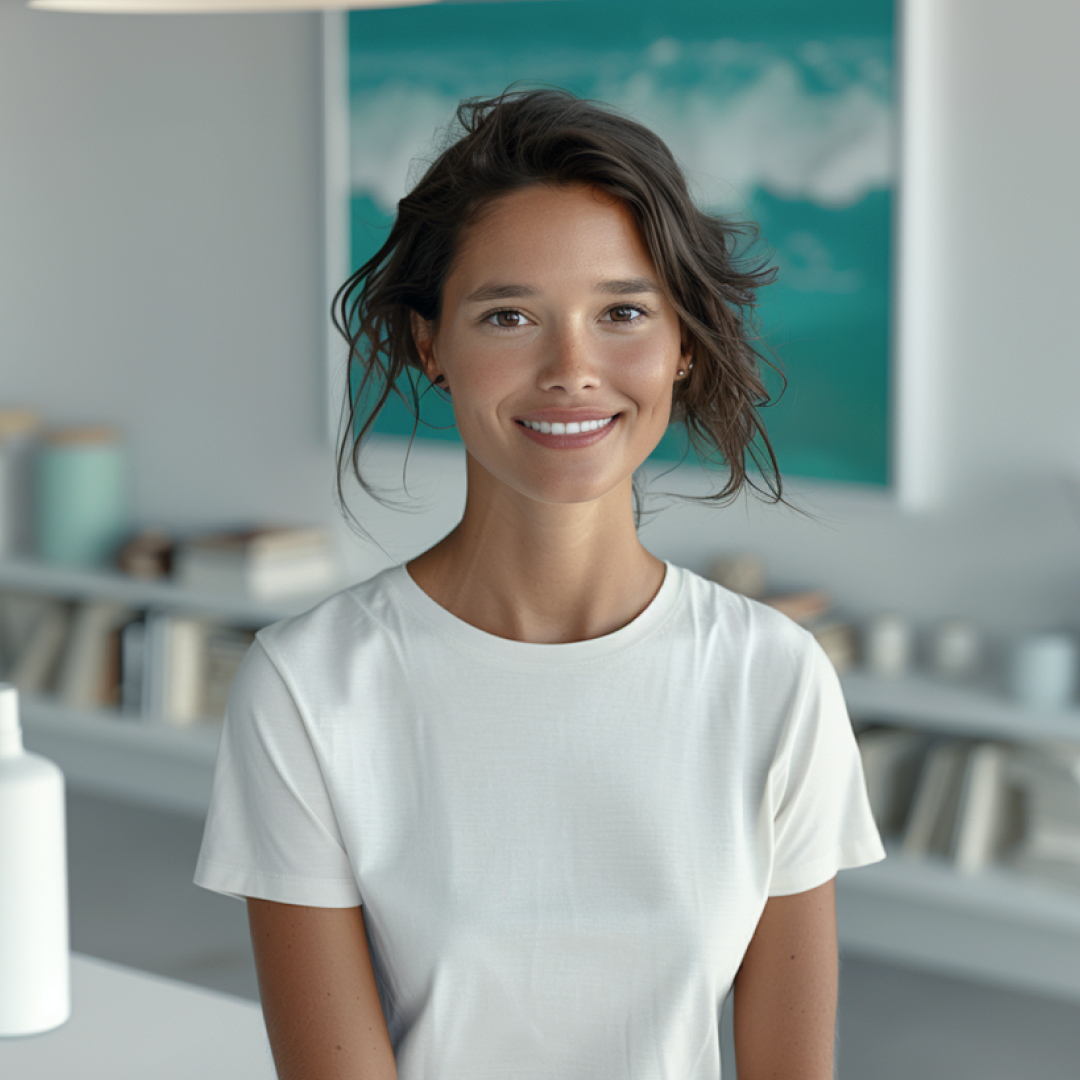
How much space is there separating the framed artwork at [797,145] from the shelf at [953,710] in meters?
0.37

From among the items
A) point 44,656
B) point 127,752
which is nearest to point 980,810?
point 127,752

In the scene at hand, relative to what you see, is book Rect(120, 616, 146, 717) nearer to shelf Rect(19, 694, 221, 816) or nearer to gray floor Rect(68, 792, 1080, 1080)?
shelf Rect(19, 694, 221, 816)

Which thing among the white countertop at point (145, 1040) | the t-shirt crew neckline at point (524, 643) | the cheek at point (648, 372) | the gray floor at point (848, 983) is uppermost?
the cheek at point (648, 372)

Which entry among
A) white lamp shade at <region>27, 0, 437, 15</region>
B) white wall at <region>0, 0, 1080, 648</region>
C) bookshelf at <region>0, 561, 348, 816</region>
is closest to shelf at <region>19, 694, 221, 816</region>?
bookshelf at <region>0, 561, 348, 816</region>

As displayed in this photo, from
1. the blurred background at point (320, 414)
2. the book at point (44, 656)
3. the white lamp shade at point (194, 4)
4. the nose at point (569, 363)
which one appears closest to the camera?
the nose at point (569, 363)

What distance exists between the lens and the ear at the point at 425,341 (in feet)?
3.46

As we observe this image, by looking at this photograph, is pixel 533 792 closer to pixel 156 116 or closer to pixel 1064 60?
pixel 1064 60

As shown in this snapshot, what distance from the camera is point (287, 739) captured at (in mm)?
976

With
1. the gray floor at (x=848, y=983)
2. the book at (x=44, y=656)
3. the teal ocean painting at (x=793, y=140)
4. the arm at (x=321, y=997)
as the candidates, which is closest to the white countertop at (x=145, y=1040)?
the arm at (x=321, y=997)

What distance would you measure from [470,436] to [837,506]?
2083 millimetres

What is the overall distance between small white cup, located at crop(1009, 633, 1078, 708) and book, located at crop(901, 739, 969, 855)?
0.61ft

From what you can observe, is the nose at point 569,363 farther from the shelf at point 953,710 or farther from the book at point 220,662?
the book at point 220,662

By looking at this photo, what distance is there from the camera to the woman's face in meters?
0.95

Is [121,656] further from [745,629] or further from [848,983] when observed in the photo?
[745,629]
